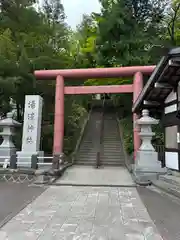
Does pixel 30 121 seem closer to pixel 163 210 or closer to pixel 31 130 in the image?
pixel 31 130

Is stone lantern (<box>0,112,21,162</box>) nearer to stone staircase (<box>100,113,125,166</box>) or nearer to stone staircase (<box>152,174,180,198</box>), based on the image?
stone staircase (<box>100,113,125,166</box>)

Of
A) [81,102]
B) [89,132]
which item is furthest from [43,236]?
[81,102]

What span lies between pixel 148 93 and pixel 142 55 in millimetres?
8232

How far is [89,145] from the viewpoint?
1914 centimetres

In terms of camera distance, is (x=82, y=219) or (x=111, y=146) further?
(x=111, y=146)

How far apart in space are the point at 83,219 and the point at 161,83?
6.43 metres

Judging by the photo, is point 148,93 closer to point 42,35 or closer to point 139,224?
point 139,224

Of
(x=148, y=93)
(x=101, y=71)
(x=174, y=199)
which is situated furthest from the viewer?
(x=101, y=71)

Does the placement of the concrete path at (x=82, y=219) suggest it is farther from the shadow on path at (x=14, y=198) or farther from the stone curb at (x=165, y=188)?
the stone curb at (x=165, y=188)

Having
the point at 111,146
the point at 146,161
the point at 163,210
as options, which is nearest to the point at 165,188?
the point at 163,210

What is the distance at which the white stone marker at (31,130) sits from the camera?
13137mm

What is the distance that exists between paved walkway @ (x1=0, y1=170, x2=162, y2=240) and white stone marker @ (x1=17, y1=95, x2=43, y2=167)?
5549 mm

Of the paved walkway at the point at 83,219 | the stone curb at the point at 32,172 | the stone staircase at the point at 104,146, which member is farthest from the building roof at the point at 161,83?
the stone curb at the point at 32,172

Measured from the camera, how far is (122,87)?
15055 millimetres
